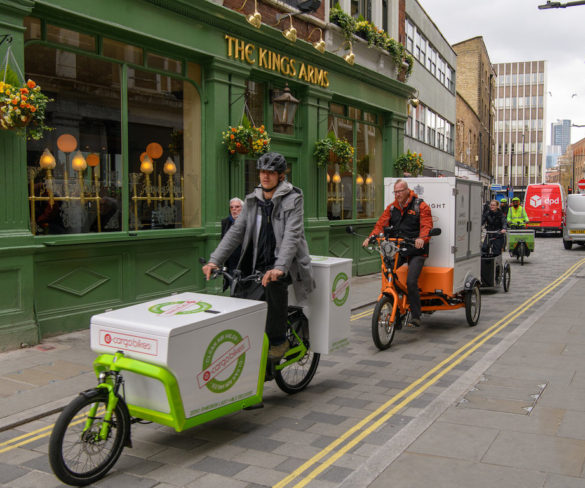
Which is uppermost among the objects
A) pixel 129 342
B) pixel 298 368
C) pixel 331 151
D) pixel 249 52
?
pixel 249 52

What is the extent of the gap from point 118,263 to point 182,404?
16.9ft

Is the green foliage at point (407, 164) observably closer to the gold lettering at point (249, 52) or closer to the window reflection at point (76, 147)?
the gold lettering at point (249, 52)

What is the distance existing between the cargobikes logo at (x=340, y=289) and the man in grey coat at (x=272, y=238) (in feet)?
1.71

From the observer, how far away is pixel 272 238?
516 cm

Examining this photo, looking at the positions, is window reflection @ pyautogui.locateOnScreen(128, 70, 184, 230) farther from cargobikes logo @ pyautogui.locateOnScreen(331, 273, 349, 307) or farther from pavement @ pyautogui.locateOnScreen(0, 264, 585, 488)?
cargobikes logo @ pyautogui.locateOnScreen(331, 273, 349, 307)

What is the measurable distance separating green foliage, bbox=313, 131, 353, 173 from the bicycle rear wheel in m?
7.86

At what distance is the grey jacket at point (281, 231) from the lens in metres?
5.02

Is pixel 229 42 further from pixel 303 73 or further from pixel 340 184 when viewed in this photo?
pixel 340 184

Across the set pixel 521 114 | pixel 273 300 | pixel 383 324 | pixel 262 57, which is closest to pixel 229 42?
pixel 262 57

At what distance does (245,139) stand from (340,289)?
5277mm

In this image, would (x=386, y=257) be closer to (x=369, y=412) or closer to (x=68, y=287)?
(x=369, y=412)

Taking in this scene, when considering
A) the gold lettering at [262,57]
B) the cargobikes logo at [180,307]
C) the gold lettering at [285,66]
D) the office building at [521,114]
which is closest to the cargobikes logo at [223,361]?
the cargobikes logo at [180,307]

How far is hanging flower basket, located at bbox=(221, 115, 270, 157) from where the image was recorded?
1041 centimetres

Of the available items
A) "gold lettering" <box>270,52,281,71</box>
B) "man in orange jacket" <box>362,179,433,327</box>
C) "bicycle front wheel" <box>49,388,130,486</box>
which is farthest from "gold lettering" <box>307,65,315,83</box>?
"bicycle front wheel" <box>49,388,130,486</box>
